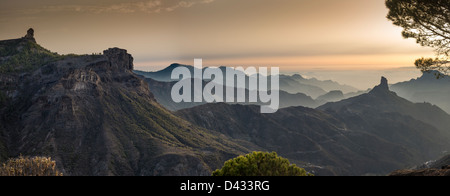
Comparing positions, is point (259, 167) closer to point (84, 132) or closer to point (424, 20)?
point (424, 20)

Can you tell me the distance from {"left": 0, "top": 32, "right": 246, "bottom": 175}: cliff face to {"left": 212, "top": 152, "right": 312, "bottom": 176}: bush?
113 metres

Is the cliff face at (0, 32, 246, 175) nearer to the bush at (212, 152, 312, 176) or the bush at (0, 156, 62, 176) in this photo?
the bush at (0, 156, 62, 176)

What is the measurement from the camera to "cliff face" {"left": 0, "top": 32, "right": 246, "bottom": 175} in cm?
14925

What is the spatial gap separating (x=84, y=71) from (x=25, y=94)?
115ft

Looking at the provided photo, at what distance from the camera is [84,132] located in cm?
16800

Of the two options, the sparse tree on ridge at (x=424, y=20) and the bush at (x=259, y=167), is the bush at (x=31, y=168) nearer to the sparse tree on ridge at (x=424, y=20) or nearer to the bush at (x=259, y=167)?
the bush at (x=259, y=167)

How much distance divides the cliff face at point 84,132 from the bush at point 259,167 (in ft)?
371

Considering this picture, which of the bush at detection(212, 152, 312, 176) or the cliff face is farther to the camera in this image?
the cliff face

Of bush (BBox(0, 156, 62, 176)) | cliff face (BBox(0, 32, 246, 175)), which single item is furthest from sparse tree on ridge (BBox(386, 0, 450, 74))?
cliff face (BBox(0, 32, 246, 175))

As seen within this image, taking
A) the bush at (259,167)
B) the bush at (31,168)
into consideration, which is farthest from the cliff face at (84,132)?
the bush at (259,167)

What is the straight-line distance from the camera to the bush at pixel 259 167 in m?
41.4

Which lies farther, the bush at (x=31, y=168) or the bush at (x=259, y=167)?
the bush at (x=31, y=168)
